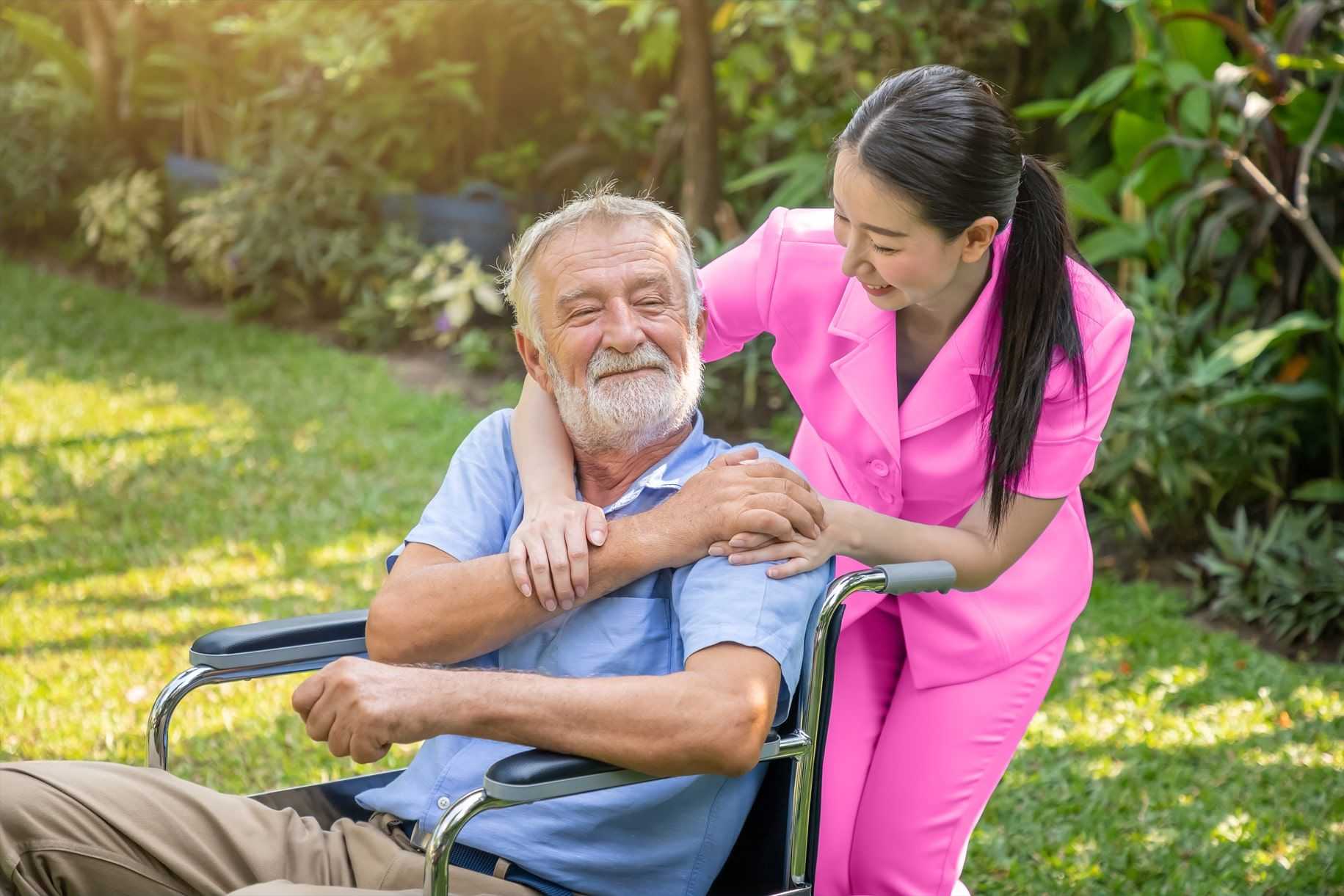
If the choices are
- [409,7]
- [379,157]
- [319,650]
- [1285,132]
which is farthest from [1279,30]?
[379,157]

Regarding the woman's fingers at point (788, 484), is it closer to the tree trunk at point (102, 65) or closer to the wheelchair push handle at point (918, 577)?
the wheelchair push handle at point (918, 577)

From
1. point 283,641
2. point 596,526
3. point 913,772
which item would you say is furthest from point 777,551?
point 283,641

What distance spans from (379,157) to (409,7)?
3.88 ft

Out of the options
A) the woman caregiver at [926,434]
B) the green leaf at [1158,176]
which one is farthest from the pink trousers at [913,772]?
the green leaf at [1158,176]

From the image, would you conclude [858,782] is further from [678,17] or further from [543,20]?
[543,20]

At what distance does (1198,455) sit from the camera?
446 cm

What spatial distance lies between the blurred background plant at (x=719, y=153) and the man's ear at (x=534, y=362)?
0.92m

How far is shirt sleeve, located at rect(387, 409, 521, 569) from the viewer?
211cm

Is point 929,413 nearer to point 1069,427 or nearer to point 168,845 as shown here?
point 1069,427

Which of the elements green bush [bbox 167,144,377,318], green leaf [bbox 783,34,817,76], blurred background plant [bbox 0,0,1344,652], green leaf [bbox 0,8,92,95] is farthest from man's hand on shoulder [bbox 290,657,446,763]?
green leaf [bbox 0,8,92,95]

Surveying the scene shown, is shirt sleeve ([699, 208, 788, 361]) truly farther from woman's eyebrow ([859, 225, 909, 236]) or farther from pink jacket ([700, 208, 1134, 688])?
woman's eyebrow ([859, 225, 909, 236])

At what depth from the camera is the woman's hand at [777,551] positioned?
190 cm

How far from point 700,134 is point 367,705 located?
4755mm

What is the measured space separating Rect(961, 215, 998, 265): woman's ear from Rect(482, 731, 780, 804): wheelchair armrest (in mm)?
949
